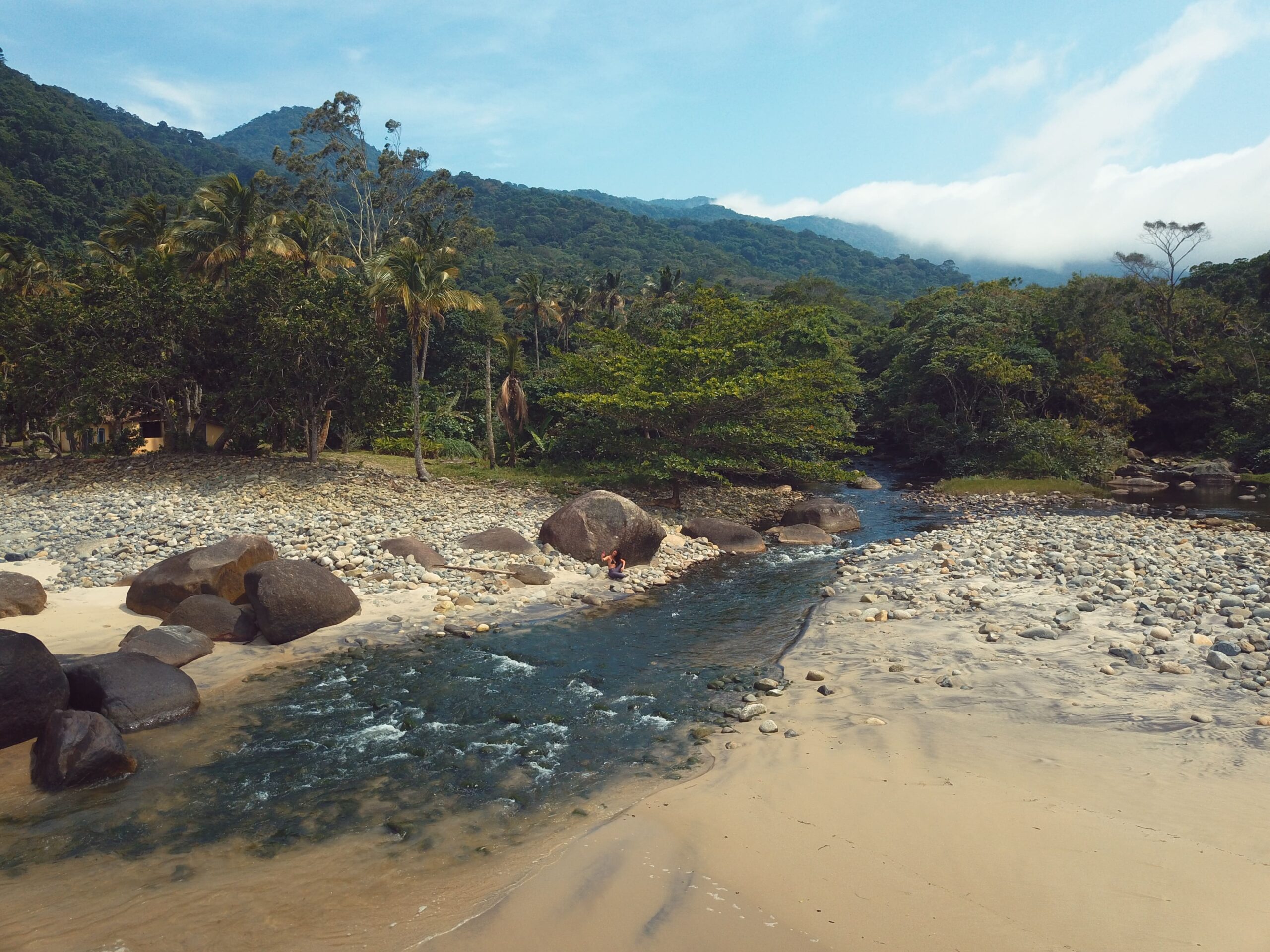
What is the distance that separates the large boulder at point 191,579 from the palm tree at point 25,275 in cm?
2789

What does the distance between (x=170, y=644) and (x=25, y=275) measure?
38417mm

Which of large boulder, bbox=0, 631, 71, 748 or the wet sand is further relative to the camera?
large boulder, bbox=0, 631, 71, 748

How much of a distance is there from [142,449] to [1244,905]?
38370 millimetres

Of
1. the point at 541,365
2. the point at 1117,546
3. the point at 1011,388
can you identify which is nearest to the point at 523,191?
the point at 541,365

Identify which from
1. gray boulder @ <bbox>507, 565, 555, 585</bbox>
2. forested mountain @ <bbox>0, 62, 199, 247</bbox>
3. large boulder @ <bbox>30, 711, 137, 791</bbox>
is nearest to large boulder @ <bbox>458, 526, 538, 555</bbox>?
gray boulder @ <bbox>507, 565, 555, 585</bbox>

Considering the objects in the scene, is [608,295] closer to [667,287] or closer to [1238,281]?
[667,287]

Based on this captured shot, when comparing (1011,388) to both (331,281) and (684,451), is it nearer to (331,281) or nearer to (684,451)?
(684,451)

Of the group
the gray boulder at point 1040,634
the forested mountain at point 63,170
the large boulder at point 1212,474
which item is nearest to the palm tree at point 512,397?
the gray boulder at point 1040,634

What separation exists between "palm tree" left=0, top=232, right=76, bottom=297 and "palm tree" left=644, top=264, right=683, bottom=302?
37.2m

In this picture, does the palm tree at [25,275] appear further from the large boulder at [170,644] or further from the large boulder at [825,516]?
the large boulder at [825,516]

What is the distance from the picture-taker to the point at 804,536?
74.5ft

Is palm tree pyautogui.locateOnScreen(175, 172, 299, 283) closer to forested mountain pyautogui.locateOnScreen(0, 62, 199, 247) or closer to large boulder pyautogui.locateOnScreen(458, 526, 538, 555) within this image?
large boulder pyautogui.locateOnScreen(458, 526, 538, 555)

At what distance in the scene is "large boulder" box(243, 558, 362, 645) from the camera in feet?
41.4

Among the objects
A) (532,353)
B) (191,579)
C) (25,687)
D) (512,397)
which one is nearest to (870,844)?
(25,687)
